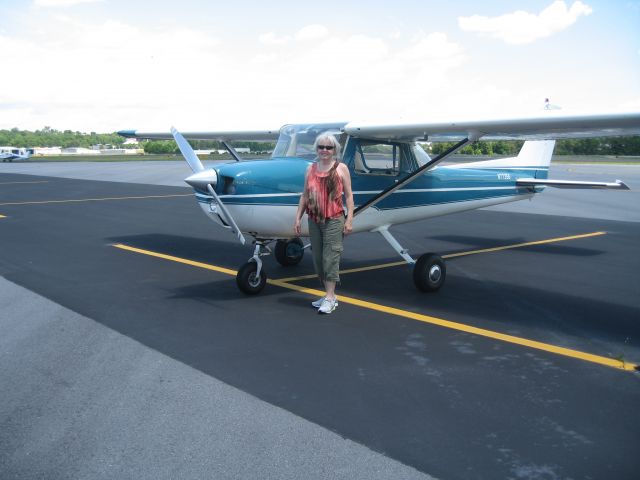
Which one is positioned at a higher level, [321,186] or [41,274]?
[321,186]

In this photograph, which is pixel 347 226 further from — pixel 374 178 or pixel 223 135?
pixel 223 135

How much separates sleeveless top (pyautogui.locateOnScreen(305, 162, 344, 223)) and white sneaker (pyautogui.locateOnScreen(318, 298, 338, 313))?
86 centimetres

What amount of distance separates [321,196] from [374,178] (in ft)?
5.24

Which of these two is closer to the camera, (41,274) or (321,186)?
(321,186)

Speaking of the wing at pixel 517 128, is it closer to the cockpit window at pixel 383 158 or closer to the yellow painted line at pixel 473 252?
the cockpit window at pixel 383 158

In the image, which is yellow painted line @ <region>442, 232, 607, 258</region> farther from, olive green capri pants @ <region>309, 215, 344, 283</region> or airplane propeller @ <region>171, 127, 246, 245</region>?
airplane propeller @ <region>171, 127, 246, 245</region>

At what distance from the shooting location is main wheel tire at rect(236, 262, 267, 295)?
6.42 meters

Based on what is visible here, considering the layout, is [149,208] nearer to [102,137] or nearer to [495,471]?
[495,471]

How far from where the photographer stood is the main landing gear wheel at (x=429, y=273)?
21.9 ft

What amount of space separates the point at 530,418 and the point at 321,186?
292cm

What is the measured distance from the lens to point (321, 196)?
18.2 ft

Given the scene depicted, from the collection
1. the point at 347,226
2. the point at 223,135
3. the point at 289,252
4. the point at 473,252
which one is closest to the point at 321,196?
the point at 347,226

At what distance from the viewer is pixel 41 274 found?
750 centimetres

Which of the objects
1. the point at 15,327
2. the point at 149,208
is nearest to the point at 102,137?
the point at 149,208
